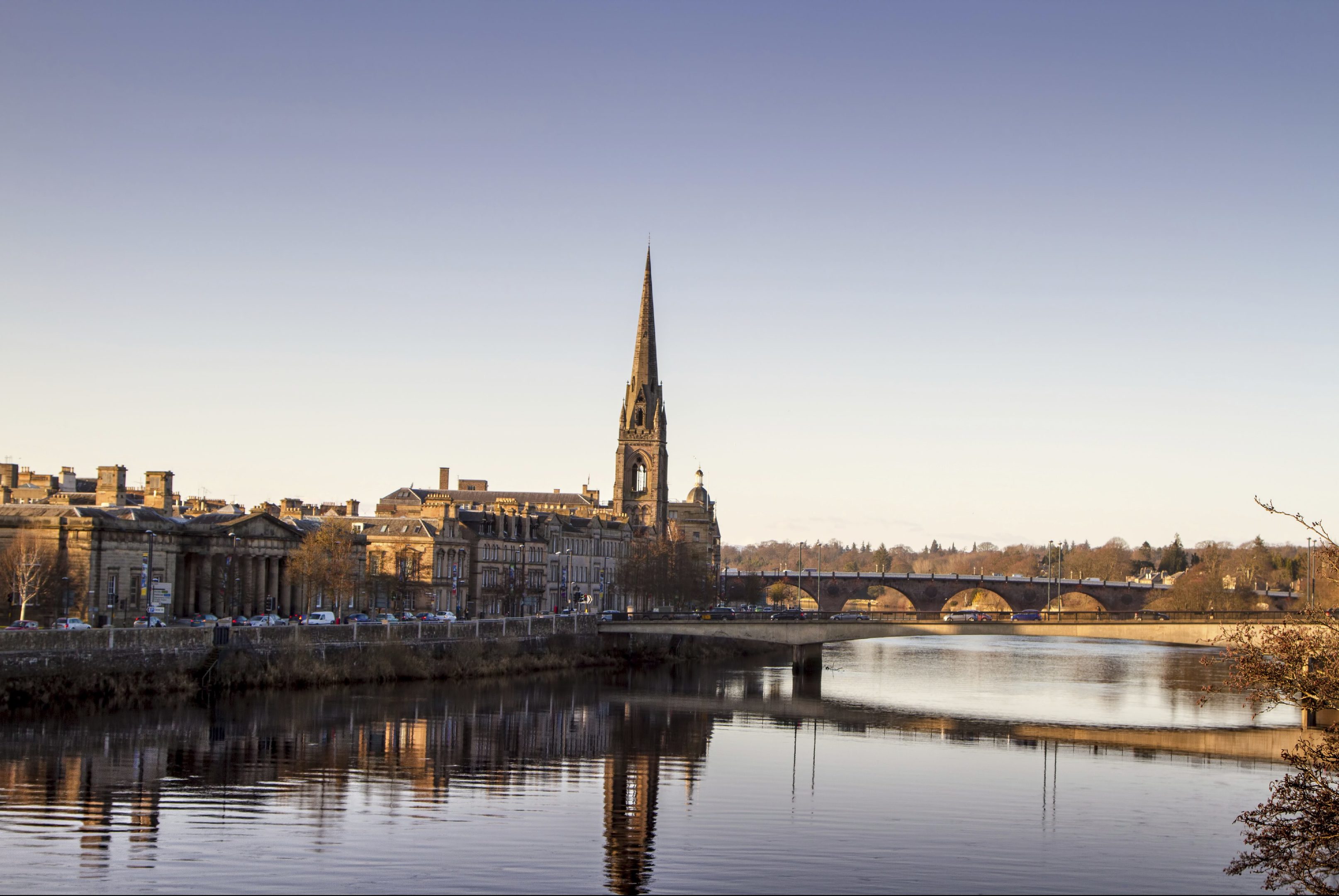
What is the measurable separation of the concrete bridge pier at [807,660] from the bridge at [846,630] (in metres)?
0.05

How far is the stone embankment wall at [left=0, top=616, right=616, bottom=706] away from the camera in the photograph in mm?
58594

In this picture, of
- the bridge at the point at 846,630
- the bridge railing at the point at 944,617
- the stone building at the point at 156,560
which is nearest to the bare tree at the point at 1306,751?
the bridge railing at the point at 944,617

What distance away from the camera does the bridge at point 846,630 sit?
90.1 meters

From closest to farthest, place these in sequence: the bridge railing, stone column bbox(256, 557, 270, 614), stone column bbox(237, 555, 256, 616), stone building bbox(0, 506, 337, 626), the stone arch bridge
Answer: stone building bbox(0, 506, 337, 626) → the bridge railing → stone column bbox(237, 555, 256, 616) → stone column bbox(256, 557, 270, 614) → the stone arch bridge

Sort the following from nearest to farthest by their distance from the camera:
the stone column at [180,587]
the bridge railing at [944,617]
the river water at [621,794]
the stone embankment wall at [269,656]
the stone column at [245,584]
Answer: the river water at [621,794]
the stone embankment wall at [269,656]
the stone column at [180,587]
the bridge railing at [944,617]
the stone column at [245,584]

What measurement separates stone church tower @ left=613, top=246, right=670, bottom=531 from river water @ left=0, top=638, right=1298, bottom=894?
111 meters

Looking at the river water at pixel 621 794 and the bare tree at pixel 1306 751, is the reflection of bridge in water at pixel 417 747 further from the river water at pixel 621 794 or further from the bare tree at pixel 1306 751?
the bare tree at pixel 1306 751

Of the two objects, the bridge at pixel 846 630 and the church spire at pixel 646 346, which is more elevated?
the church spire at pixel 646 346

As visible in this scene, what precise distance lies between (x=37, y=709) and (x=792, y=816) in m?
31.9

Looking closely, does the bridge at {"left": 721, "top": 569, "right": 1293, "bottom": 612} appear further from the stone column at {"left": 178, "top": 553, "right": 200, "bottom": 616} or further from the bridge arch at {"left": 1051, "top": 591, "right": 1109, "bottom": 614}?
the stone column at {"left": 178, "top": 553, "right": 200, "bottom": 616}

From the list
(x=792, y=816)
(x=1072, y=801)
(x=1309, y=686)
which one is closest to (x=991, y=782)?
(x=1072, y=801)

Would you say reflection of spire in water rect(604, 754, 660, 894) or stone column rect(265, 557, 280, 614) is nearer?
reflection of spire in water rect(604, 754, 660, 894)

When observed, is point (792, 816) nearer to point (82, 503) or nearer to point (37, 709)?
point (37, 709)

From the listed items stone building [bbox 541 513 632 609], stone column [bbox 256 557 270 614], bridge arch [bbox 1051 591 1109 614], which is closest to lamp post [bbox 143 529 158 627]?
stone column [bbox 256 557 270 614]
